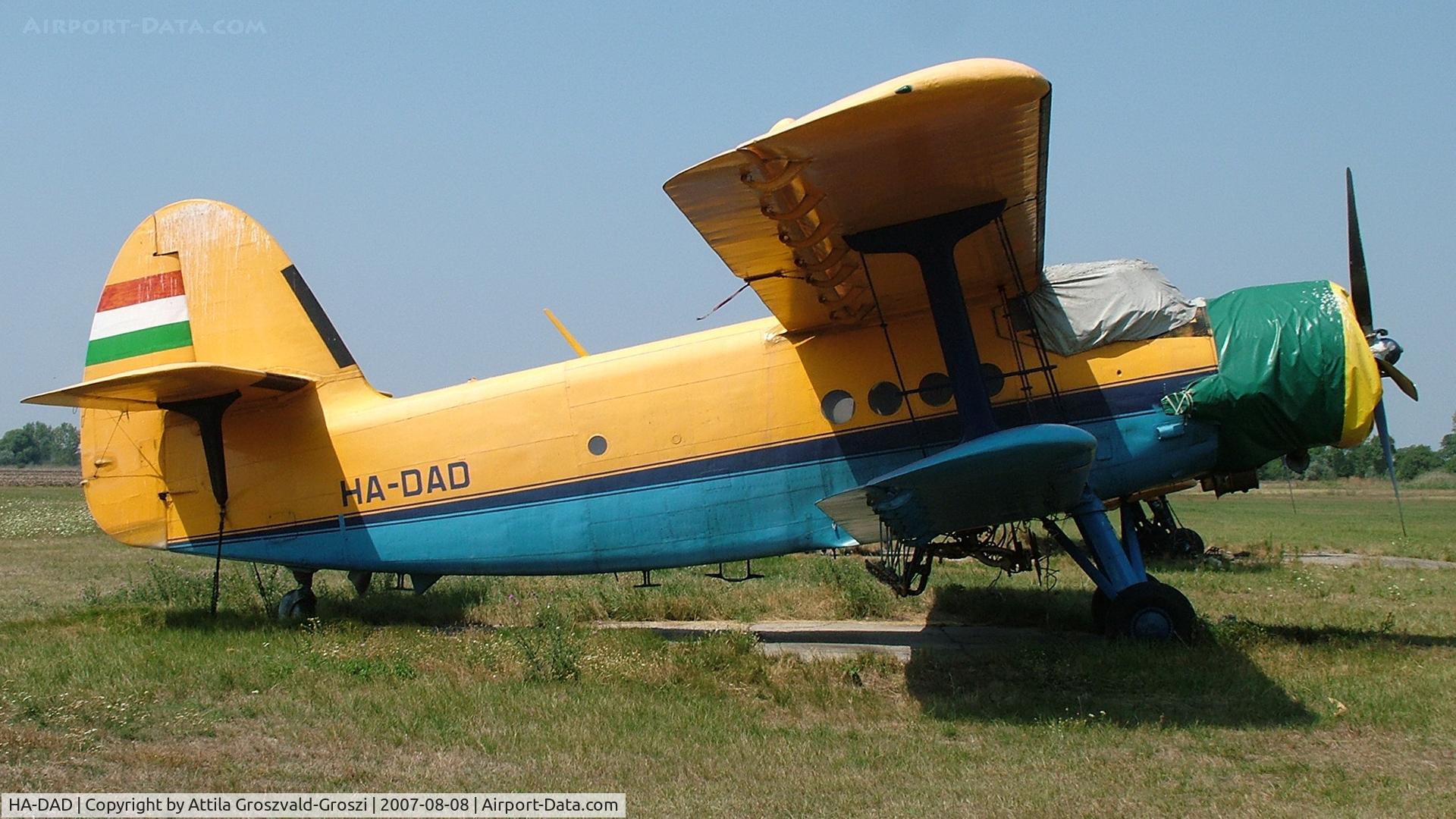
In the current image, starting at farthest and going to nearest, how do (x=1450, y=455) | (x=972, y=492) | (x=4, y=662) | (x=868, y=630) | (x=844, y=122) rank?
(x=1450, y=455)
(x=868, y=630)
(x=4, y=662)
(x=972, y=492)
(x=844, y=122)

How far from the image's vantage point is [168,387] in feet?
30.2

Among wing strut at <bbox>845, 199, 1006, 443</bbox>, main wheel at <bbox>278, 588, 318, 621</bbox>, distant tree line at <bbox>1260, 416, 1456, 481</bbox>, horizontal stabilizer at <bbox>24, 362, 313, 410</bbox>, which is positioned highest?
horizontal stabilizer at <bbox>24, 362, 313, 410</bbox>

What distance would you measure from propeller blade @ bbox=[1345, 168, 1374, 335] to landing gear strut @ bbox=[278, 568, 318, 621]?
9363 millimetres

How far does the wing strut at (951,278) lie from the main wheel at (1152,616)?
5.82ft

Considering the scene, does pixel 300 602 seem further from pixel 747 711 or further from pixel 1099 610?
pixel 1099 610

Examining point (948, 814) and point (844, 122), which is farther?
point (844, 122)

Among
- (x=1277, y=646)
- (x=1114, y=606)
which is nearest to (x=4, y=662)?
(x=1114, y=606)

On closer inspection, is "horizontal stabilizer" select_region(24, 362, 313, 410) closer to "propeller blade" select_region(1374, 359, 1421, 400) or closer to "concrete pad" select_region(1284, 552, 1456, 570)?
"propeller blade" select_region(1374, 359, 1421, 400)

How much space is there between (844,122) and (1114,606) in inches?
177

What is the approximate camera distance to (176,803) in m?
4.85

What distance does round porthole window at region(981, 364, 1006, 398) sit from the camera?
8312 mm

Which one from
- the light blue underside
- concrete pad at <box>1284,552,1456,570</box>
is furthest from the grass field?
concrete pad at <box>1284,552,1456,570</box>

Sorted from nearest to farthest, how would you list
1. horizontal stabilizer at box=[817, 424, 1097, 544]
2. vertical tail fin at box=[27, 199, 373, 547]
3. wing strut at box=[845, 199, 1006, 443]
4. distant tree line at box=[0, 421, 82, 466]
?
horizontal stabilizer at box=[817, 424, 1097, 544] → wing strut at box=[845, 199, 1006, 443] → vertical tail fin at box=[27, 199, 373, 547] → distant tree line at box=[0, 421, 82, 466]

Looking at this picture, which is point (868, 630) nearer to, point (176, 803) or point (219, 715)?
point (219, 715)
